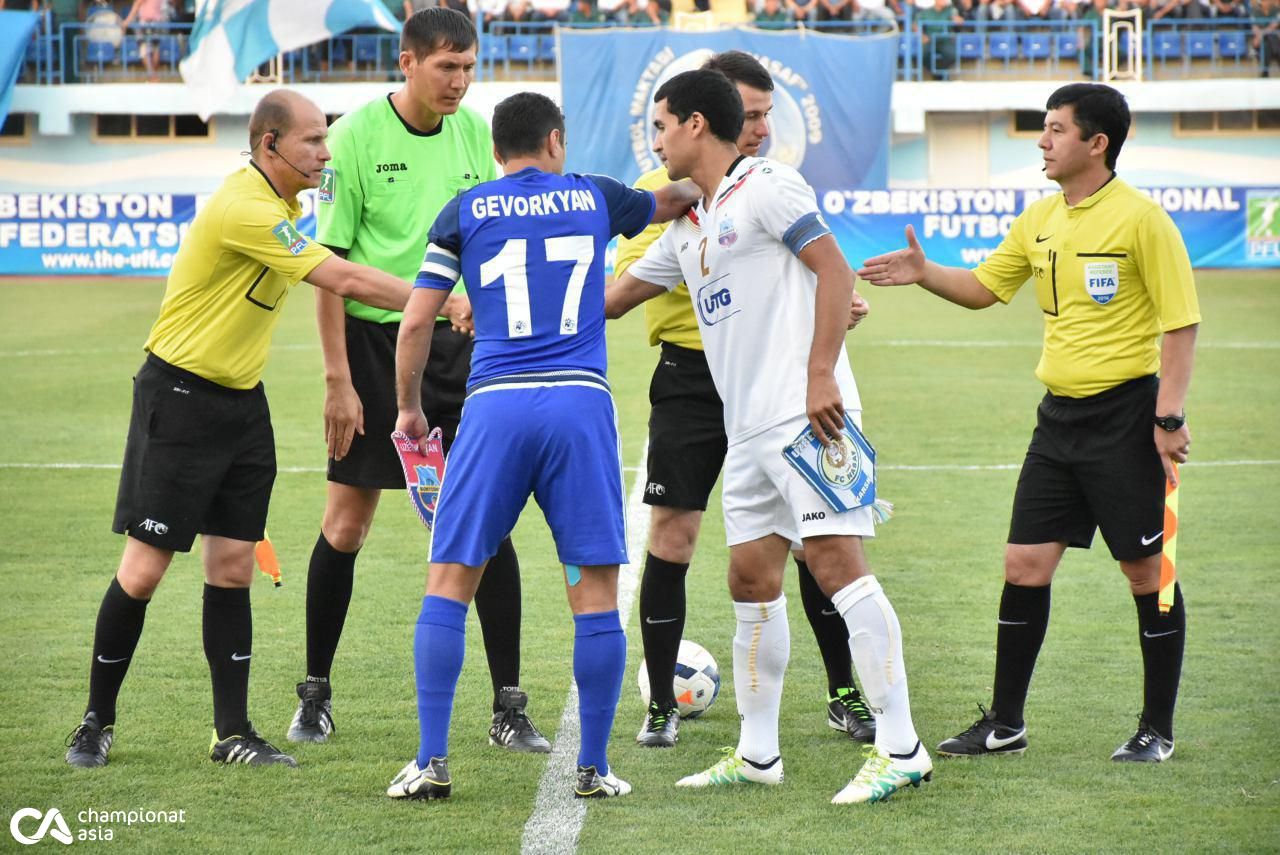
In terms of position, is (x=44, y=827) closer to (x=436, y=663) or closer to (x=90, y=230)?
(x=436, y=663)

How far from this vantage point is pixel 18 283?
25125 millimetres

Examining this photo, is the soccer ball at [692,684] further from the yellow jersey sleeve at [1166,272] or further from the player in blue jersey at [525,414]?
the yellow jersey sleeve at [1166,272]

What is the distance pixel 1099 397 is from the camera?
15.7 ft

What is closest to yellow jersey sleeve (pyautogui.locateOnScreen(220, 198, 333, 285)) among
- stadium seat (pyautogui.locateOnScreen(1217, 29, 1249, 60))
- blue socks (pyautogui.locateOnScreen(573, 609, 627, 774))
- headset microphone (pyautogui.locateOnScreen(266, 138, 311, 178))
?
headset microphone (pyautogui.locateOnScreen(266, 138, 311, 178))

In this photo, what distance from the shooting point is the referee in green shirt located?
502 cm

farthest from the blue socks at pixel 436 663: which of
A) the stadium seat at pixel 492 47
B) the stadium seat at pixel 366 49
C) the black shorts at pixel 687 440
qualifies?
the stadium seat at pixel 366 49

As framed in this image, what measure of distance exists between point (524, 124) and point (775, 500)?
1306 mm

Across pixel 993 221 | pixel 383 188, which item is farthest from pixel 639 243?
pixel 993 221

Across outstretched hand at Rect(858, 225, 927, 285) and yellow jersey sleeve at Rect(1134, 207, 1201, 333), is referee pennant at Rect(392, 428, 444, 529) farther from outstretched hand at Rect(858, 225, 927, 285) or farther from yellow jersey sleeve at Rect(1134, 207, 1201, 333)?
yellow jersey sleeve at Rect(1134, 207, 1201, 333)

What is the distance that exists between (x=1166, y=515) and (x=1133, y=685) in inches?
44.4

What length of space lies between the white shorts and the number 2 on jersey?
65cm

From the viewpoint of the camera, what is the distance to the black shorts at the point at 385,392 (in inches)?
203

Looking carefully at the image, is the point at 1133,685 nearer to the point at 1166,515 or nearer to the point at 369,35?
the point at 1166,515

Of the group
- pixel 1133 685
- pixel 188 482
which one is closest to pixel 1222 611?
pixel 1133 685
